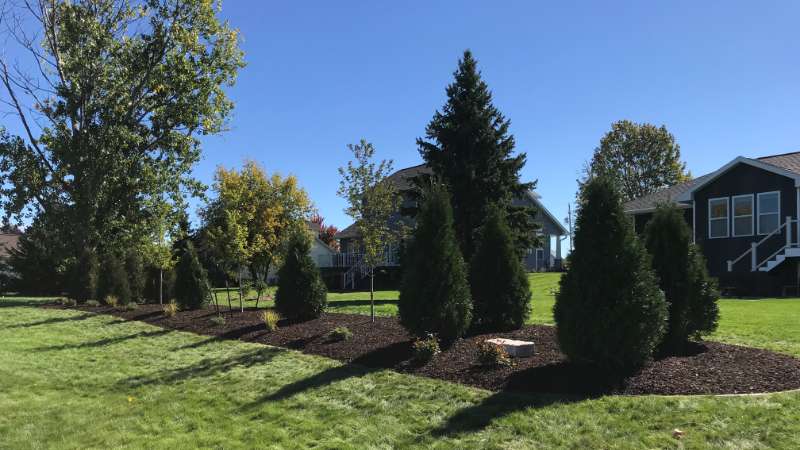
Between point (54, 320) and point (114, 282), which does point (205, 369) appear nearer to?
point (54, 320)

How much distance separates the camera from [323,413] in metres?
5.93

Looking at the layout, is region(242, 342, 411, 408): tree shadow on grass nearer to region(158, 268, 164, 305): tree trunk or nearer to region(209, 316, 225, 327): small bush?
region(209, 316, 225, 327): small bush

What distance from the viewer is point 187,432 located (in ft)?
18.4

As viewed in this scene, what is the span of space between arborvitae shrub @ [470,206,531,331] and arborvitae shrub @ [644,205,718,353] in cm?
236

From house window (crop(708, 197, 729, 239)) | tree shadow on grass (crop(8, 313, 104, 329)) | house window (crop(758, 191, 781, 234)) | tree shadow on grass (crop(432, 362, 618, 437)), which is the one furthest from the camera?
house window (crop(708, 197, 729, 239))

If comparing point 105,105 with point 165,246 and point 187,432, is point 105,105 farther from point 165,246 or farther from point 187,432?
point 187,432

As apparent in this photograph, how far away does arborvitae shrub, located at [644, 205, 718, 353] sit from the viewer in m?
7.90

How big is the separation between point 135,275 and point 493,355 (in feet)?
59.7

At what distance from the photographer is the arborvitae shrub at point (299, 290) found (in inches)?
481

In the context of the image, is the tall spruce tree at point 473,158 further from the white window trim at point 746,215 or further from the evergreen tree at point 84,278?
the evergreen tree at point 84,278

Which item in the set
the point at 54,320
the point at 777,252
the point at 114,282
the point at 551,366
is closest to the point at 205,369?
the point at 551,366

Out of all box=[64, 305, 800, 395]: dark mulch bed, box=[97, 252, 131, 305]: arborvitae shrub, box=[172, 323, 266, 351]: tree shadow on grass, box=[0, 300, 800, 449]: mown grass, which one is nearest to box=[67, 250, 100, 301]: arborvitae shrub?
box=[97, 252, 131, 305]: arborvitae shrub

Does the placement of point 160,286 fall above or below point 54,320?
above

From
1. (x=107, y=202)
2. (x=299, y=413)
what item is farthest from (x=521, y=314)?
(x=107, y=202)
